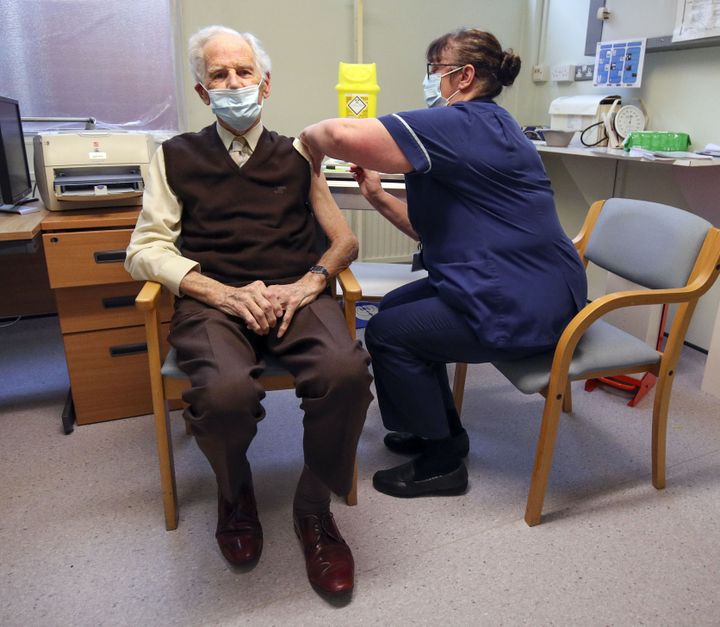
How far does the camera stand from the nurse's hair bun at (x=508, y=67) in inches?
58.1

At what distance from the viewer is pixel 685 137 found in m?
2.43

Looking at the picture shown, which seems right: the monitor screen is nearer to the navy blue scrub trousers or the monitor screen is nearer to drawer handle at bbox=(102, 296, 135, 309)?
drawer handle at bbox=(102, 296, 135, 309)

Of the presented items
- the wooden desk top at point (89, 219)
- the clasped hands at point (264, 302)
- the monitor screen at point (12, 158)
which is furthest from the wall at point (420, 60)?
the clasped hands at point (264, 302)

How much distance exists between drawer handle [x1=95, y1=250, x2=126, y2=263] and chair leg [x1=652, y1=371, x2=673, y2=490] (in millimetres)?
1605

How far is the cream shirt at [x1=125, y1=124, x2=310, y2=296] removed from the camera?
1458 mm

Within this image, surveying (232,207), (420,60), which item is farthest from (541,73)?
(232,207)

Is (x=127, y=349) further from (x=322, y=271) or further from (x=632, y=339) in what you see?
(x=632, y=339)

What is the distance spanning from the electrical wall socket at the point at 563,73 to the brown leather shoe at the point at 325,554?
2.65 metres

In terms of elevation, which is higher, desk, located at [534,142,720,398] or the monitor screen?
the monitor screen

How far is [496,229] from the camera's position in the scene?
1.43 metres

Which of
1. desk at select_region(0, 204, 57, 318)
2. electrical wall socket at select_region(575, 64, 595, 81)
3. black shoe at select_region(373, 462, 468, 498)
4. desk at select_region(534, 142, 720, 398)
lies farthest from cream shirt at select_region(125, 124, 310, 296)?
electrical wall socket at select_region(575, 64, 595, 81)

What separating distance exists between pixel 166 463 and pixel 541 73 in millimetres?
2924

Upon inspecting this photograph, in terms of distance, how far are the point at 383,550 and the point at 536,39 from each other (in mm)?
3013

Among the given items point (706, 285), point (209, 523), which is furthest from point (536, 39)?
point (209, 523)
